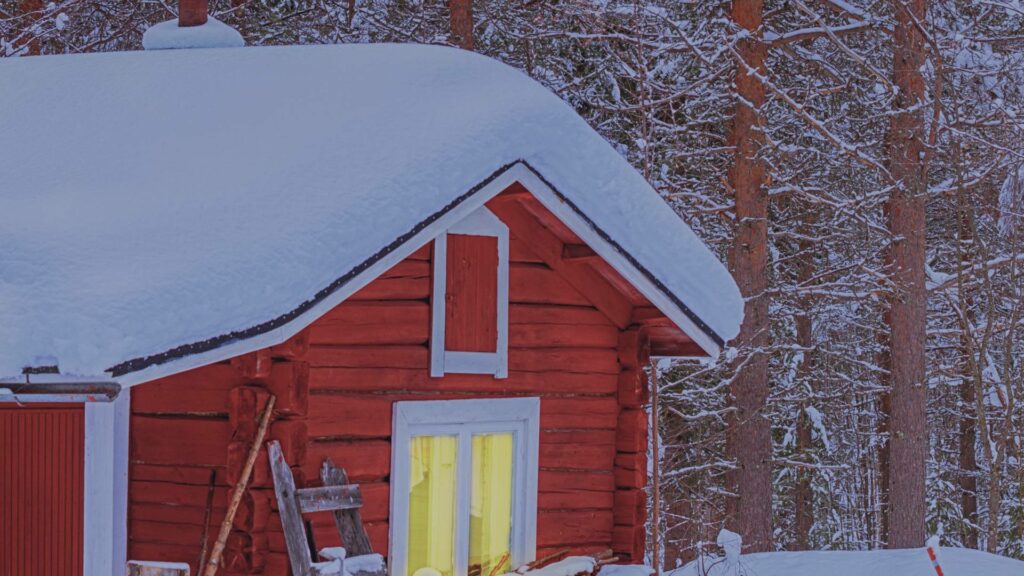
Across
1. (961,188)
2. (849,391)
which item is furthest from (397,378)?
(849,391)

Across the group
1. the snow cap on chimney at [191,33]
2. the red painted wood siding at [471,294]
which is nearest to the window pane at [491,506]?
the red painted wood siding at [471,294]

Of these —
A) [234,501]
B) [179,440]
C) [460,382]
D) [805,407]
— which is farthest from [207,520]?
[805,407]

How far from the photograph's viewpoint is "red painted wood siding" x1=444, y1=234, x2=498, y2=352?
8797 mm

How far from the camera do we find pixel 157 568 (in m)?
7.13

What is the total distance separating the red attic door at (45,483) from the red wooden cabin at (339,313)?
0.01m

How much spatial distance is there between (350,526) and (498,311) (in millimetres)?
2032

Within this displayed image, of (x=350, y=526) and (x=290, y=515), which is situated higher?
(x=290, y=515)

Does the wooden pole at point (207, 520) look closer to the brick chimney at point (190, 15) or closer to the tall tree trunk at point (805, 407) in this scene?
the brick chimney at point (190, 15)

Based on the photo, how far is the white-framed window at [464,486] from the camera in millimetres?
8477

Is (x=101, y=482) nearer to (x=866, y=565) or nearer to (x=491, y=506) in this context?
(x=491, y=506)

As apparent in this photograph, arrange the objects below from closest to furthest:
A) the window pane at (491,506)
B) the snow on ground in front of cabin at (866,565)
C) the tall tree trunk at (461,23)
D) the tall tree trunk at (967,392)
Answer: the window pane at (491,506)
the snow on ground in front of cabin at (866,565)
the tall tree trunk at (967,392)
the tall tree trunk at (461,23)

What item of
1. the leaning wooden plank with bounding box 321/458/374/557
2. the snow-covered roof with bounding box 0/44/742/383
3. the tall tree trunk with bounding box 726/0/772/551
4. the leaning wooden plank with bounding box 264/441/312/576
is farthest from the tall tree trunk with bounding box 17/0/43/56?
the leaning wooden plank with bounding box 264/441/312/576

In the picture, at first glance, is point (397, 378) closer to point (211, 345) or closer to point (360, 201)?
Result: point (360, 201)

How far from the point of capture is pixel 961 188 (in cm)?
1639
